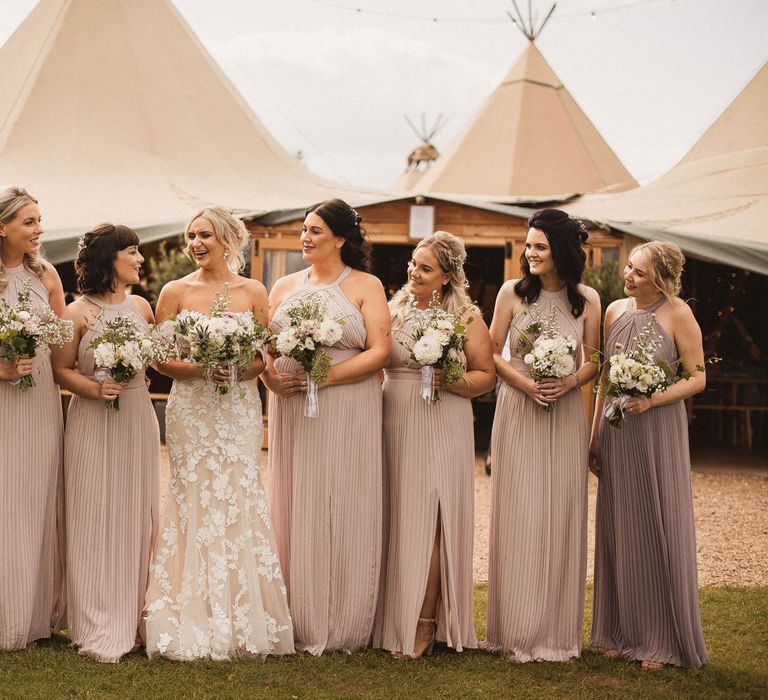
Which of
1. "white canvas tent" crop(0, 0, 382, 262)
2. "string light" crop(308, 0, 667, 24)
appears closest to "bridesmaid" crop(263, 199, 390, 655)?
"white canvas tent" crop(0, 0, 382, 262)

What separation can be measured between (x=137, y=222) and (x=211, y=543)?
359 inches

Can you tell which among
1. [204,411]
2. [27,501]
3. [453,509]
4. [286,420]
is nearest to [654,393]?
[453,509]

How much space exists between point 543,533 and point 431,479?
2.09 feet

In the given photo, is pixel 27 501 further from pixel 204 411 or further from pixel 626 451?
pixel 626 451

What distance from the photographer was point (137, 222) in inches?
530

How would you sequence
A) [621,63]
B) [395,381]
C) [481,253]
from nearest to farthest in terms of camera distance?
[395,381] < [481,253] < [621,63]

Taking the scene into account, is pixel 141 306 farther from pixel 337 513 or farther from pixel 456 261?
pixel 456 261

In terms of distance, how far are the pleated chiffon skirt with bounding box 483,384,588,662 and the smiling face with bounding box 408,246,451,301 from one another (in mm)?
747

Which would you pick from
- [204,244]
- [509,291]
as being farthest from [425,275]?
[204,244]

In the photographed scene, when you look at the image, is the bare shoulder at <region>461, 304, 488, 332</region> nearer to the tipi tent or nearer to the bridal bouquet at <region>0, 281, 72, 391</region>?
the bridal bouquet at <region>0, 281, 72, 391</region>

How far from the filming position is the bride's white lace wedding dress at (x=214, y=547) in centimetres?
504

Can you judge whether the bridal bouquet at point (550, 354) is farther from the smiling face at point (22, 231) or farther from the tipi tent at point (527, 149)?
the tipi tent at point (527, 149)

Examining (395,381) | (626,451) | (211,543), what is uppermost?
(395,381)

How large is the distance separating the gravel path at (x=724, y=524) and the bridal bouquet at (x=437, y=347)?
282 centimetres
